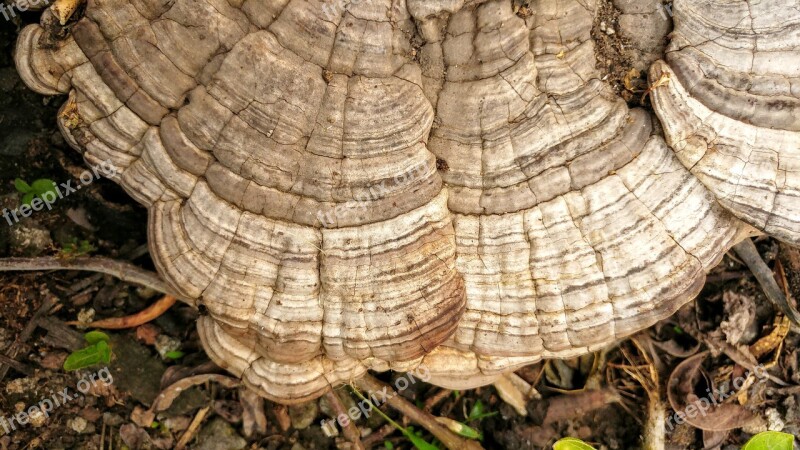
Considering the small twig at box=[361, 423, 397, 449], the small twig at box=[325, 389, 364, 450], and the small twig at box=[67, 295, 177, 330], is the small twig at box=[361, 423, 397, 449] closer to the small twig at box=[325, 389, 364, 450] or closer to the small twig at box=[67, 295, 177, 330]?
the small twig at box=[325, 389, 364, 450]

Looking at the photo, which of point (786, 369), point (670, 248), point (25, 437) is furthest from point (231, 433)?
point (786, 369)

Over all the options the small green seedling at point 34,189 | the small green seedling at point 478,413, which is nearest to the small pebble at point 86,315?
the small green seedling at point 34,189

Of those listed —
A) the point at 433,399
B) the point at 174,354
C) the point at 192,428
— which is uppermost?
the point at 174,354

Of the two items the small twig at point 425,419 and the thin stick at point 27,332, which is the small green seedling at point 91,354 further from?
the small twig at point 425,419

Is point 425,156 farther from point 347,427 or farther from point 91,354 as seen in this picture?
point 91,354

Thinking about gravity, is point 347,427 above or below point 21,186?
below

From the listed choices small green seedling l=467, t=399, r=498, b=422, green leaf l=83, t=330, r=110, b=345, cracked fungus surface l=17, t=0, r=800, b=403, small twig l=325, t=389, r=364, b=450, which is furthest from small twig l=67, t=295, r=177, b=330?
small green seedling l=467, t=399, r=498, b=422

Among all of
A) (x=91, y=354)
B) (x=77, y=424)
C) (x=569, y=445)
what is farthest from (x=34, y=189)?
(x=569, y=445)
